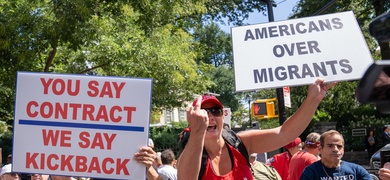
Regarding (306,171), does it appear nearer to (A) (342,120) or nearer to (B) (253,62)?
(B) (253,62)

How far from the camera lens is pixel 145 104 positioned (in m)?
4.57

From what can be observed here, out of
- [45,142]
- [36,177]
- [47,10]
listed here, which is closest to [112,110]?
[45,142]

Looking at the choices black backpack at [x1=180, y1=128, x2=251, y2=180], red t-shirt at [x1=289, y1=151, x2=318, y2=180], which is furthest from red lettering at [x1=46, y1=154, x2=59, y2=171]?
red t-shirt at [x1=289, y1=151, x2=318, y2=180]

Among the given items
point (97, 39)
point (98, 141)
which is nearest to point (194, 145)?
point (98, 141)

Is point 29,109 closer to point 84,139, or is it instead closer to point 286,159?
point 84,139

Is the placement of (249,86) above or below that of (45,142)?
above

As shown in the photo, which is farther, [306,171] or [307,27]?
[306,171]

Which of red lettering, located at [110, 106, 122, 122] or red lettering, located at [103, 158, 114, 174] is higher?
red lettering, located at [110, 106, 122, 122]

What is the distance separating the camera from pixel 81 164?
14.9ft

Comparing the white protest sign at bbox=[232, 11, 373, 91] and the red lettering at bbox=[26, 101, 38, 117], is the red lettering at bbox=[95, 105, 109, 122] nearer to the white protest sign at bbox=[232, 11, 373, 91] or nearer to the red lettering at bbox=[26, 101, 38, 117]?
the red lettering at bbox=[26, 101, 38, 117]

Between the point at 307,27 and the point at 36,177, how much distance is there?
12.1 feet

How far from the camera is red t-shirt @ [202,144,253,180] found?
3.85m

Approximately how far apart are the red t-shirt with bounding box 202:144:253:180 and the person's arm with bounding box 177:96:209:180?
31cm

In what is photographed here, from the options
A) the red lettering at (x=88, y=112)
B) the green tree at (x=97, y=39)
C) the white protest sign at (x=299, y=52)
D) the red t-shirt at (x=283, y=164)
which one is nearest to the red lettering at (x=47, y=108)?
the red lettering at (x=88, y=112)
